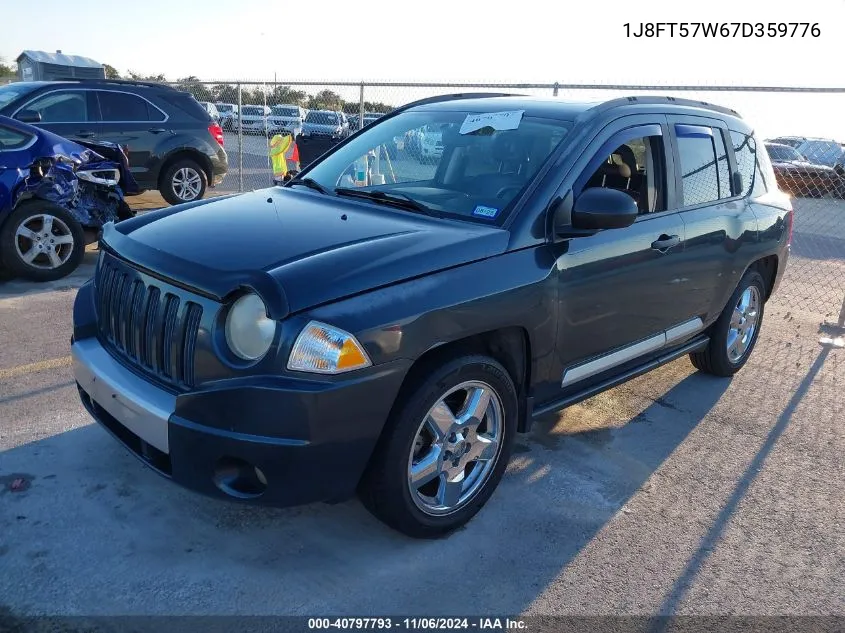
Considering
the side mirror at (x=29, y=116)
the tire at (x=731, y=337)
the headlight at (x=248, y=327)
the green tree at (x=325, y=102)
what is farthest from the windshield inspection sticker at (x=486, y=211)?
the green tree at (x=325, y=102)

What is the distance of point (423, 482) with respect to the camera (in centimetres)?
306

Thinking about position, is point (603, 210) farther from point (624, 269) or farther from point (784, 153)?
point (784, 153)

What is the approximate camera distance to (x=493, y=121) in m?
3.94

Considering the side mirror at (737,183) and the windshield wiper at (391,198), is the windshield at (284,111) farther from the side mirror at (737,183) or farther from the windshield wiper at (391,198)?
the windshield wiper at (391,198)

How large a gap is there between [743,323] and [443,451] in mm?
3282

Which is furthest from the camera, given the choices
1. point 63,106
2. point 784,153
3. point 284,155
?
point 784,153

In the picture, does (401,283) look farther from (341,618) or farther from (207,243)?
(341,618)

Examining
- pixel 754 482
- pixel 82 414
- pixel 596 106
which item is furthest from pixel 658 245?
pixel 82 414

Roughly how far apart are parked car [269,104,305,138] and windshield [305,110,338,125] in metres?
2.26

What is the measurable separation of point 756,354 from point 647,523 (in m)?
3.23

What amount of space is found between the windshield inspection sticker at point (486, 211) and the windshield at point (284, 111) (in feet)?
54.3

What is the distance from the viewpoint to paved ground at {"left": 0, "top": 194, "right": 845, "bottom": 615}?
281 cm

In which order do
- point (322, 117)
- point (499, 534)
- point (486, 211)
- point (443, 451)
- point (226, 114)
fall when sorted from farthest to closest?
1. point (226, 114)
2. point (322, 117)
3. point (486, 211)
4. point (499, 534)
5. point (443, 451)

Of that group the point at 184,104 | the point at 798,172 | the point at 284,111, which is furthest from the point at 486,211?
the point at 284,111
